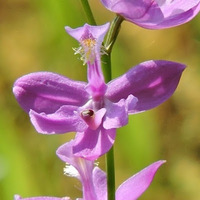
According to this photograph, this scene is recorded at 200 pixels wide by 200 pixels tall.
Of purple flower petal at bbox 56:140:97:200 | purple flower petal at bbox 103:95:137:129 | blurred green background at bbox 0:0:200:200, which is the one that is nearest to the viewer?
purple flower petal at bbox 103:95:137:129

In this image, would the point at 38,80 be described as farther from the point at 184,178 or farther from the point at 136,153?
the point at 184,178

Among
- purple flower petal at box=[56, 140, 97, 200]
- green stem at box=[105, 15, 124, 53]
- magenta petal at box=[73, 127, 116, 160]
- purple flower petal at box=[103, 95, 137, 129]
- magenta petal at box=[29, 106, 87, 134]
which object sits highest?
green stem at box=[105, 15, 124, 53]

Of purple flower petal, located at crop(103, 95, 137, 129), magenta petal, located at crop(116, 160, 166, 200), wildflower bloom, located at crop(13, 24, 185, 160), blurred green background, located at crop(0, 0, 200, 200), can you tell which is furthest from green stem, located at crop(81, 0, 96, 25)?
blurred green background, located at crop(0, 0, 200, 200)

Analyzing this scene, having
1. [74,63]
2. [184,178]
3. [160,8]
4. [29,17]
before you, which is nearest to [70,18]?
[74,63]

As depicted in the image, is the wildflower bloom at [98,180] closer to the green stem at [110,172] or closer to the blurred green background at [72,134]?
the green stem at [110,172]

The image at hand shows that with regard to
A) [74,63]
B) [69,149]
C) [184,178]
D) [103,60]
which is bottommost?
[184,178]

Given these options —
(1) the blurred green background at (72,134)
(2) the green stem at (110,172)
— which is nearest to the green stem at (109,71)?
(2) the green stem at (110,172)

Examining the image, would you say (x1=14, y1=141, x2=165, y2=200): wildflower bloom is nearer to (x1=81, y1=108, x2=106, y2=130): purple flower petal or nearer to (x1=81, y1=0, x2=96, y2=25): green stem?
(x1=81, y1=108, x2=106, y2=130): purple flower petal
